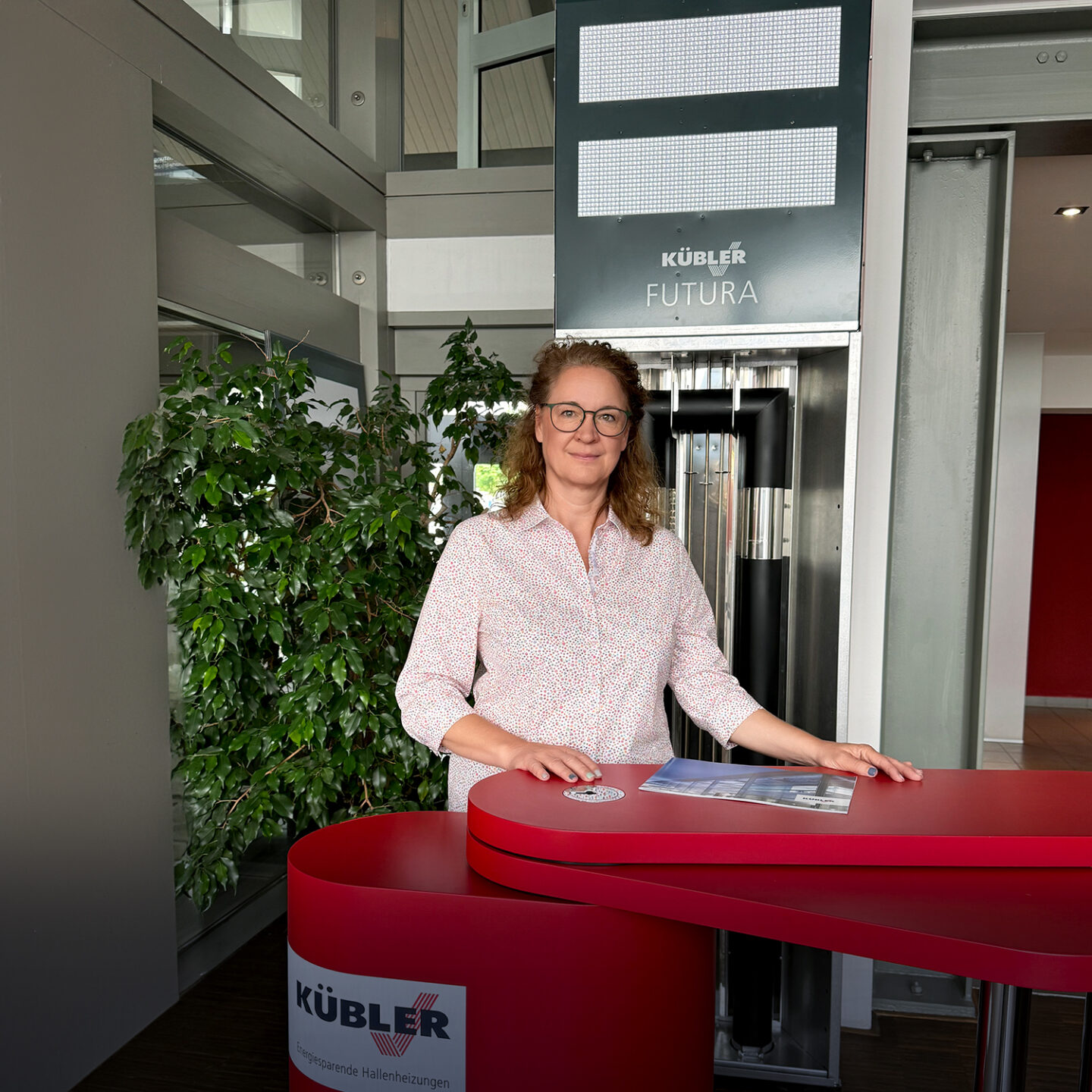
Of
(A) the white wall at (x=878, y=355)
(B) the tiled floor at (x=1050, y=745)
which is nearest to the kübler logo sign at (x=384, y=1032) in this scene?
(A) the white wall at (x=878, y=355)

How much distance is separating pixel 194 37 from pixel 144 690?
206cm

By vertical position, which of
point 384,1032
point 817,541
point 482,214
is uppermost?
point 482,214

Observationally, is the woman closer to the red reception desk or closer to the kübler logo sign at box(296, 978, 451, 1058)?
the red reception desk

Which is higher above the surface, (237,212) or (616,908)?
(237,212)

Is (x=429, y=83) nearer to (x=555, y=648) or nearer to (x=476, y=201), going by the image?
(x=476, y=201)

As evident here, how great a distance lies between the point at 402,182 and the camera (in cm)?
439

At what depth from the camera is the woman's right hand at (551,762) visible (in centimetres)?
157

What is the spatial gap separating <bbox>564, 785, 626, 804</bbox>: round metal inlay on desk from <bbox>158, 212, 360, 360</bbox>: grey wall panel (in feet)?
A: 7.32

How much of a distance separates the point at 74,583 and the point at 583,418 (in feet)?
4.99

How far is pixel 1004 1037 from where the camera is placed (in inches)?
51.3

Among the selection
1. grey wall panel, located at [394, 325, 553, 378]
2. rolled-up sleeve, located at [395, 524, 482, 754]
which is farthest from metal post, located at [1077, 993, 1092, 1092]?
grey wall panel, located at [394, 325, 553, 378]

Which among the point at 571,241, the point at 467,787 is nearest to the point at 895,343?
the point at 571,241

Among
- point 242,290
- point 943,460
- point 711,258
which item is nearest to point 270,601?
point 242,290

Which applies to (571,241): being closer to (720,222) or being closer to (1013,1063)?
(720,222)
